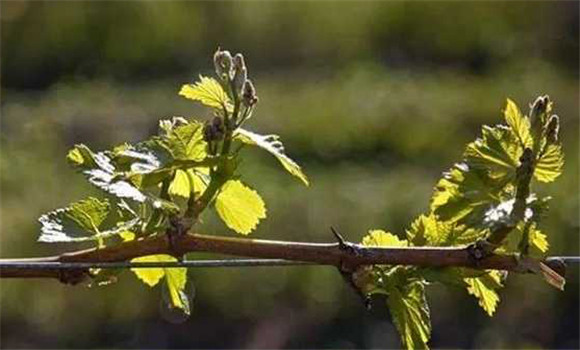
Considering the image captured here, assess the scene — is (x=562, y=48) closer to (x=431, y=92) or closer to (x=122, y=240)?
(x=431, y=92)

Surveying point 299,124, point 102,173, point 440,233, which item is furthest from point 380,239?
point 299,124

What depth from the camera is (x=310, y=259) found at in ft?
1.69

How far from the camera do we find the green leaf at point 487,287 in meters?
0.56

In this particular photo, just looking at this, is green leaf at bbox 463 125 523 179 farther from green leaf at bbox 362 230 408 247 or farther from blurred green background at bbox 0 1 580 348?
blurred green background at bbox 0 1 580 348

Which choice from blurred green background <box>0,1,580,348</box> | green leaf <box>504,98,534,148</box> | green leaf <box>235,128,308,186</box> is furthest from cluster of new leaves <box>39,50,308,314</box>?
blurred green background <box>0,1,580,348</box>

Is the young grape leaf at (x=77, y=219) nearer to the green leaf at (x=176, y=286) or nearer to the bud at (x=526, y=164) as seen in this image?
the green leaf at (x=176, y=286)

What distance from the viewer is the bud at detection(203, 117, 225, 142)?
0.53 m

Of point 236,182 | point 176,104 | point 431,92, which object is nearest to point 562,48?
point 431,92

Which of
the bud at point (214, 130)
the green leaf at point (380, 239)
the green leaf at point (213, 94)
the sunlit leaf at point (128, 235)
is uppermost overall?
the green leaf at point (213, 94)

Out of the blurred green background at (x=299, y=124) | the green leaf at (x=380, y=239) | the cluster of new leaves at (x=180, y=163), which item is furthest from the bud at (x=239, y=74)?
the blurred green background at (x=299, y=124)

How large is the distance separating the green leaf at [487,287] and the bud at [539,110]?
8 centimetres

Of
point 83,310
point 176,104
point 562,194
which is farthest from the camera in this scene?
point 176,104

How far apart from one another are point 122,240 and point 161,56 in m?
3.79

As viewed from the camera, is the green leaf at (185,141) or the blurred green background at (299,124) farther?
the blurred green background at (299,124)
